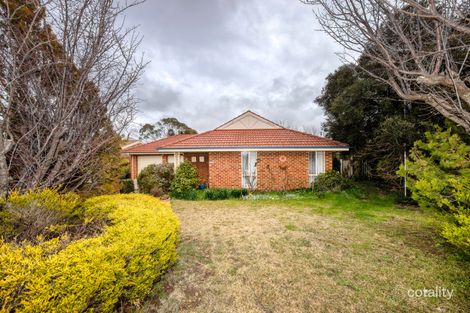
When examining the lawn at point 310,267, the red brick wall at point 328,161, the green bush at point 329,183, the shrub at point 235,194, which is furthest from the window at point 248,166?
the lawn at point 310,267

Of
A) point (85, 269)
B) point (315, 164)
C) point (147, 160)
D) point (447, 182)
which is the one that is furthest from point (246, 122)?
point (85, 269)

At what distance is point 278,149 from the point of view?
12297 millimetres

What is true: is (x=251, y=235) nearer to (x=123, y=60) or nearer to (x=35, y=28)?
(x=123, y=60)

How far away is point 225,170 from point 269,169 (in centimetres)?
298

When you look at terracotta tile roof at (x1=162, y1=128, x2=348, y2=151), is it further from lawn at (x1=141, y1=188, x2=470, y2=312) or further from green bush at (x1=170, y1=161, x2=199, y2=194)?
lawn at (x1=141, y1=188, x2=470, y2=312)

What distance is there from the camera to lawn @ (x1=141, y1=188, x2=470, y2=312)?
2998mm

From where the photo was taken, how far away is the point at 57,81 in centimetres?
371

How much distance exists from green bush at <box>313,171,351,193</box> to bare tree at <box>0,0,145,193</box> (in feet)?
35.5

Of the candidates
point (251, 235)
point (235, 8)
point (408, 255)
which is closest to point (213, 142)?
point (235, 8)

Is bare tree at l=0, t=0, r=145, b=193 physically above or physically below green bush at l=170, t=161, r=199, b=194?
above

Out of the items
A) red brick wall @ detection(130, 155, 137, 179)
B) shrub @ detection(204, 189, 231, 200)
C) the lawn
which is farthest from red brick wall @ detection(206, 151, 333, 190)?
red brick wall @ detection(130, 155, 137, 179)

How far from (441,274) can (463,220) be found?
3.67ft

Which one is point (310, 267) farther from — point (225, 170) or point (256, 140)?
point (256, 140)

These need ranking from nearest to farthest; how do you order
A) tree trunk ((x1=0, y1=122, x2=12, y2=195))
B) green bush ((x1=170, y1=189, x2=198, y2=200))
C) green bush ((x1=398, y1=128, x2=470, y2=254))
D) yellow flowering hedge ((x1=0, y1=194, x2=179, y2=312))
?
yellow flowering hedge ((x1=0, y1=194, x2=179, y2=312)) → tree trunk ((x1=0, y1=122, x2=12, y2=195)) → green bush ((x1=398, y1=128, x2=470, y2=254)) → green bush ((x1=170, y1=189, x2=198, y2=200))
